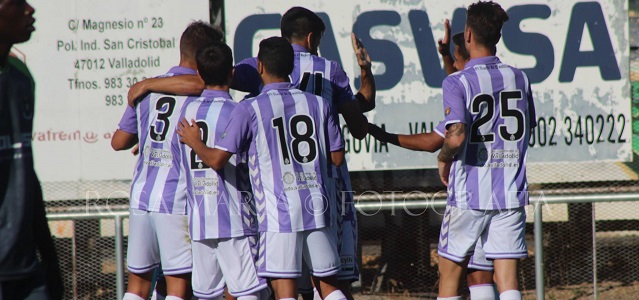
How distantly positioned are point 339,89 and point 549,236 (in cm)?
403

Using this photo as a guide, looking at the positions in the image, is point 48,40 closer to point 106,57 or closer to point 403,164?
point 106,57

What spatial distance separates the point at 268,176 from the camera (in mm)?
5363

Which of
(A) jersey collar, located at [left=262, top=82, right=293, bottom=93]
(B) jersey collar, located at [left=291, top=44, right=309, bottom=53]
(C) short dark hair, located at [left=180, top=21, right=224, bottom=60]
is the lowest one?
(A) jersey collar, located at [left=262, top=82, right=293, bottom=93]

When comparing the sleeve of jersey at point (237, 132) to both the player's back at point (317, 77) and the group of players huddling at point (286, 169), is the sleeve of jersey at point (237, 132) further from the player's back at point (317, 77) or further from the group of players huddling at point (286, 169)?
the player's back at point (317, 77)

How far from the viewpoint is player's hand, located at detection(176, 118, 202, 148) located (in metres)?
Answer: 5.35

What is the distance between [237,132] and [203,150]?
23cm

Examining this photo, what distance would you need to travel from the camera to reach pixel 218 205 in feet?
18.2

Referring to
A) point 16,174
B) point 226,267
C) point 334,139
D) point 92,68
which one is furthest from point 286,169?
point 92,68

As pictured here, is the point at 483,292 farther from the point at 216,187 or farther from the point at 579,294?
the point at 579,294

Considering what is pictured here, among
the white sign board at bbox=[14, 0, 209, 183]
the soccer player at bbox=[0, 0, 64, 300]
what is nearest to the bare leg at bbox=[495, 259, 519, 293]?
the soccer player at bbox=[0, 0, 64, 300]

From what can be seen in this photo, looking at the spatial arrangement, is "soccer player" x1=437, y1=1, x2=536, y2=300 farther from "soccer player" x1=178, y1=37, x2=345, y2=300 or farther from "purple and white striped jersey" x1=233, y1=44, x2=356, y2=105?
"soccer player" x1=178, y1=37, x2=345, y2=300

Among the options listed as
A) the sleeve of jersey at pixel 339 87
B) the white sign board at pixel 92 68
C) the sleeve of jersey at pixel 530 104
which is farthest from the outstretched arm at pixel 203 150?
the white sign board at pixel 92 68

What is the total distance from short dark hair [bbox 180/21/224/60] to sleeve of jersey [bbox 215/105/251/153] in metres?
0.73

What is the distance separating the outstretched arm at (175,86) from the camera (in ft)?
19.1
